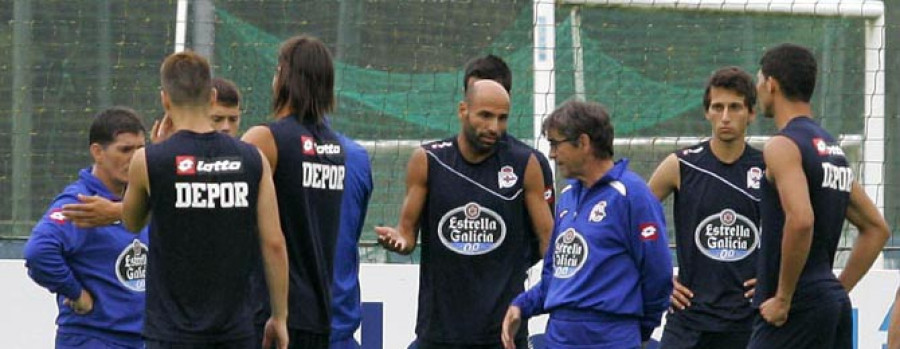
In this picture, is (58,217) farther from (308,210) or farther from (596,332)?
(596,332)

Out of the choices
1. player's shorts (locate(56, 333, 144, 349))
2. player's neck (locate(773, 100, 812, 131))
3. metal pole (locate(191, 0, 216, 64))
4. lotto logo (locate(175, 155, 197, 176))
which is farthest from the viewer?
metal pole (locate(191, 0, 216, 64))

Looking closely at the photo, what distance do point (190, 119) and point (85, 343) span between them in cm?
196

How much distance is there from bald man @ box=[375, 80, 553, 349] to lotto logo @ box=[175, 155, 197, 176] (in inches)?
81.4

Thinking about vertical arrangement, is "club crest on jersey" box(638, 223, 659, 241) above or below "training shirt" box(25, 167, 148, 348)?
above

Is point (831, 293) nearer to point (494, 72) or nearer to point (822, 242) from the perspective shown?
point (822, 242)

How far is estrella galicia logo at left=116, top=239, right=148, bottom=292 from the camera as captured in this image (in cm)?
814

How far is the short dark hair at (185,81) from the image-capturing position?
6.65 metres

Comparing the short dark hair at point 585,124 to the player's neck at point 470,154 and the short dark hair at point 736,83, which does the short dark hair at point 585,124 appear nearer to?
the player's neck at point 470,154

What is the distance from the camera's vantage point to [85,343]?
26.8 feet

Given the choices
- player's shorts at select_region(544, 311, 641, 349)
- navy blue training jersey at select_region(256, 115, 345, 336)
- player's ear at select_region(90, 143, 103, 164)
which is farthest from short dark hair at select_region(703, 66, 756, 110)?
player's ear at select_region(90, 143, 103, 164)

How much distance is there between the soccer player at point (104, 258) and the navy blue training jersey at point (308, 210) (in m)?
1.02

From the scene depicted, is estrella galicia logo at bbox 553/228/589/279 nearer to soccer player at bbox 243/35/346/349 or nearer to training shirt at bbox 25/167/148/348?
soccer player at bbox 243/35/346/349

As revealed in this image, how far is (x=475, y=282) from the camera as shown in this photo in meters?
8.55

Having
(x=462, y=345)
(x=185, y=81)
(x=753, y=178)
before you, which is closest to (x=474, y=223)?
(x=462, y=345)
